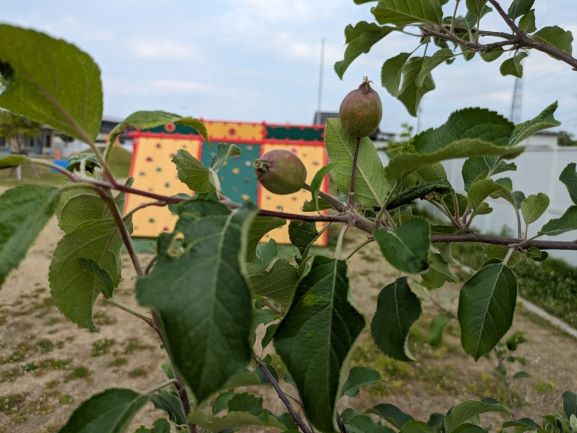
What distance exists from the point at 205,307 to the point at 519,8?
1.29 meters

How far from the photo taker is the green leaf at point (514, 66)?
4.45ft

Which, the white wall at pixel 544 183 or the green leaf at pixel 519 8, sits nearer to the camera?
the green leaf at pixel 519 8

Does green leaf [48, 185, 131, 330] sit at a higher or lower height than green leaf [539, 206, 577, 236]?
lower

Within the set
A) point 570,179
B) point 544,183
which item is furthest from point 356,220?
point 544,183

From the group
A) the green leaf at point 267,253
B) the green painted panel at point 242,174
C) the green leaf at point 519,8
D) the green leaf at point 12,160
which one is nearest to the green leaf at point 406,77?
the green leaf at point 519,8

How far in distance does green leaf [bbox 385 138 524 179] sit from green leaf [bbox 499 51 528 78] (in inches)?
39.7

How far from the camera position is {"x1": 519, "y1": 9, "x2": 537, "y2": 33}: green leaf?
133cm

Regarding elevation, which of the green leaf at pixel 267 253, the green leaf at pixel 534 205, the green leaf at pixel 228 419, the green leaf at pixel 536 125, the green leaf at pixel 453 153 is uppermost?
the green leaf at pixel 536 125

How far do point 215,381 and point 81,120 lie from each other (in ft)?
1.03

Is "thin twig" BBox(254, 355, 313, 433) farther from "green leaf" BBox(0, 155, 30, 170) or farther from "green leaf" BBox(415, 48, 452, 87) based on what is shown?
"green leaf" BBox(415, 48, 452, 87)

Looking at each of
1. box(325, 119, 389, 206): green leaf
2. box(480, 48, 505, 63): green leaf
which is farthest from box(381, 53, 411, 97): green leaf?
box(325, 119, 389, 206): green leaf

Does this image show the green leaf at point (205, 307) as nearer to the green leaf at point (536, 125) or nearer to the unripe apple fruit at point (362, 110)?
the unripe apple fruit at point (362, 110)

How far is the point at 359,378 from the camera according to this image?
1085mm

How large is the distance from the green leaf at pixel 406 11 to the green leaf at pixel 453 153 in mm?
668
